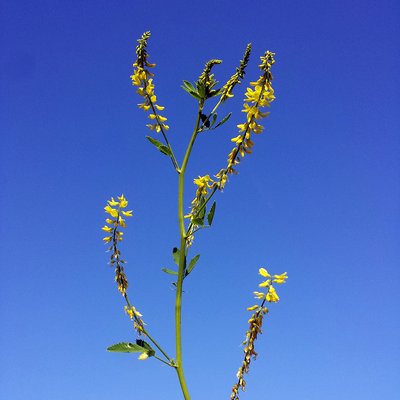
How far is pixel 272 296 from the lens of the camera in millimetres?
3887

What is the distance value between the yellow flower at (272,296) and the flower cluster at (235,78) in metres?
1.72

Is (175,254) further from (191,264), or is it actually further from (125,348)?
(125,348)

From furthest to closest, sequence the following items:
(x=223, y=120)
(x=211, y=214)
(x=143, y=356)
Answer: (x=223, y=120)
(x=211, y=214)
(x=143, y=356)

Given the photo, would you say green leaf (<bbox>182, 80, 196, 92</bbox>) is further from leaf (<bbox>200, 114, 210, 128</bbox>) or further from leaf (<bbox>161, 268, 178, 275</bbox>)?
leaf (<bbox>161, 268, 178, 275</bbox>)

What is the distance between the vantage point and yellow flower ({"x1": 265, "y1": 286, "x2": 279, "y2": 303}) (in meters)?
3.88

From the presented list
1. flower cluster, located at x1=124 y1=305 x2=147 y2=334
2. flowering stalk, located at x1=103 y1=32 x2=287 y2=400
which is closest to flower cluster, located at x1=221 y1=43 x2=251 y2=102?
flowering stalk, located at x1=103 y1=32 x2=287 y2=400

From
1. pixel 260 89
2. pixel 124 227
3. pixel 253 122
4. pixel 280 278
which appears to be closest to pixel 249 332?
pixel 280 278

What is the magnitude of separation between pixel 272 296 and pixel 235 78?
1885 mm

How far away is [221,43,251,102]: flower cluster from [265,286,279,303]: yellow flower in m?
1.72

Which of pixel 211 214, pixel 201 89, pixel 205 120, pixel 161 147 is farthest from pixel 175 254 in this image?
pixel 201 89

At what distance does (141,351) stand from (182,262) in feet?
2.47

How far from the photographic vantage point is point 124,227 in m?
4.42

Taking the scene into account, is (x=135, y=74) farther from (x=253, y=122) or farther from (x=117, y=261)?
(x=117, y=261)

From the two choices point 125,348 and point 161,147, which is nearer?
point 125,348
